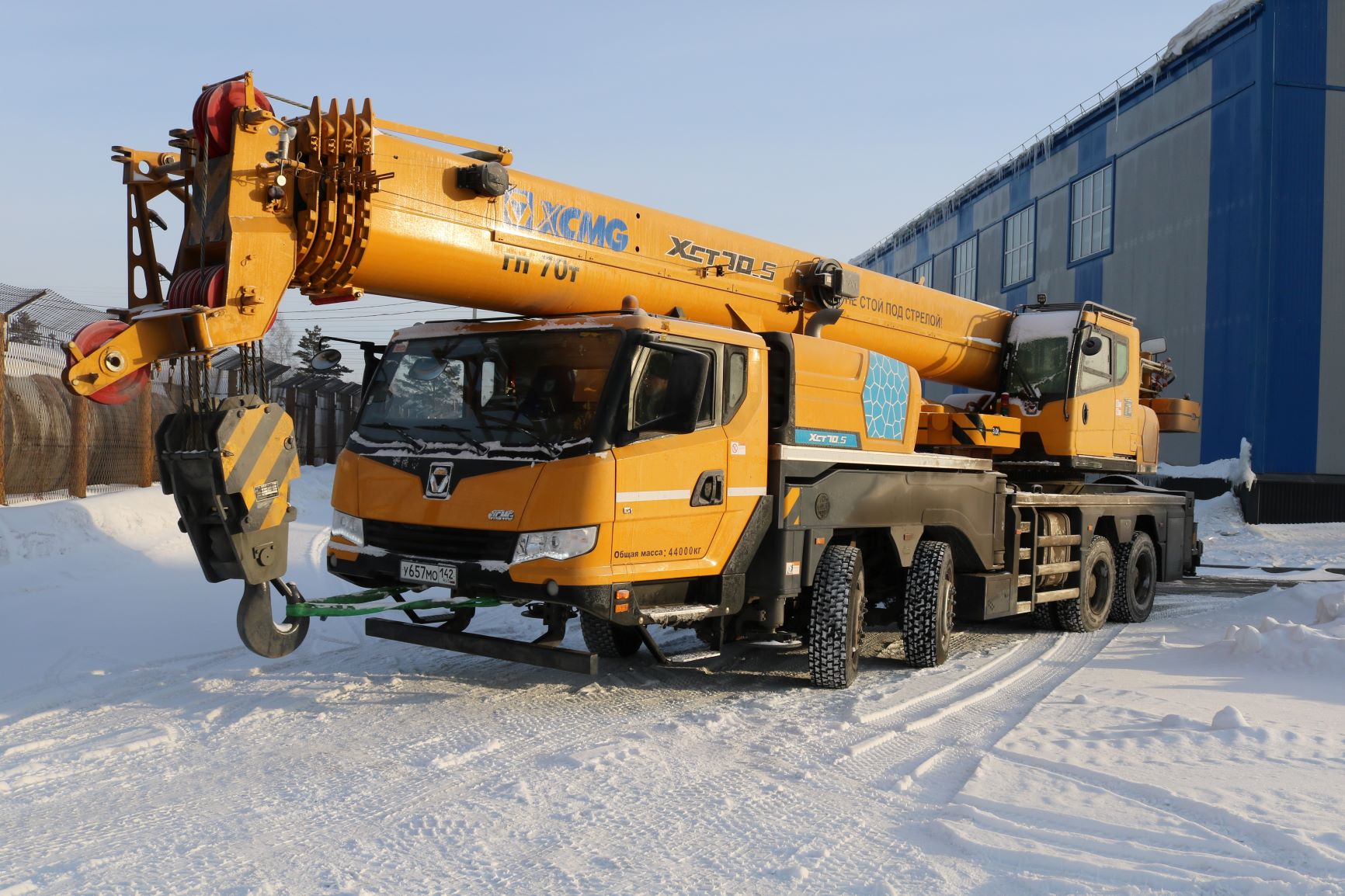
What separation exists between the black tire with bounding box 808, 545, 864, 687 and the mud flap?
3.36m

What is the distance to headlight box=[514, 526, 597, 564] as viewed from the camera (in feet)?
19.6

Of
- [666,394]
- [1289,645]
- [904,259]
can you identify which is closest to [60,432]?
[666,394]

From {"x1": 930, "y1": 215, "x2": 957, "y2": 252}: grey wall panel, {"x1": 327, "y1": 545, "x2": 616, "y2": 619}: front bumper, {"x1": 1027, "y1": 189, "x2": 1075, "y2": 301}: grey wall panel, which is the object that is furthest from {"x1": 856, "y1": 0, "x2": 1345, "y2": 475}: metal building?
{"x1": 327, "y1": 545, "x2": 616, "y2": 619}: front bumper

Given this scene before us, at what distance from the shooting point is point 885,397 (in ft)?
26.4

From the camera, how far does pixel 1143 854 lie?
419 centimetres

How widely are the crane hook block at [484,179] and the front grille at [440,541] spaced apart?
1.95m

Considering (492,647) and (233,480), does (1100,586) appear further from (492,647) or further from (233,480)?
(233,480)

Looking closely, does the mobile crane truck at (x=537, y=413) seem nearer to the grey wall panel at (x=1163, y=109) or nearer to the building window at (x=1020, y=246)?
the grey wall panel at (x=1163, y=109)

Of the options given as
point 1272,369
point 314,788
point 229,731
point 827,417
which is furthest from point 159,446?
point 1272,369

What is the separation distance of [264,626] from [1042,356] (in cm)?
772

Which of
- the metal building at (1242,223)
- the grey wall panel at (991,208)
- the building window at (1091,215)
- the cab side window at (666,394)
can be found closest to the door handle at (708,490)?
the cab side window at (666,394)

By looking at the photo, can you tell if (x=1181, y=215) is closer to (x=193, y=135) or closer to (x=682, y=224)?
(x=682, y=224)

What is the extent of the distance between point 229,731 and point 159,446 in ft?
5.16

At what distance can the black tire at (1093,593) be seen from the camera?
10.8m
